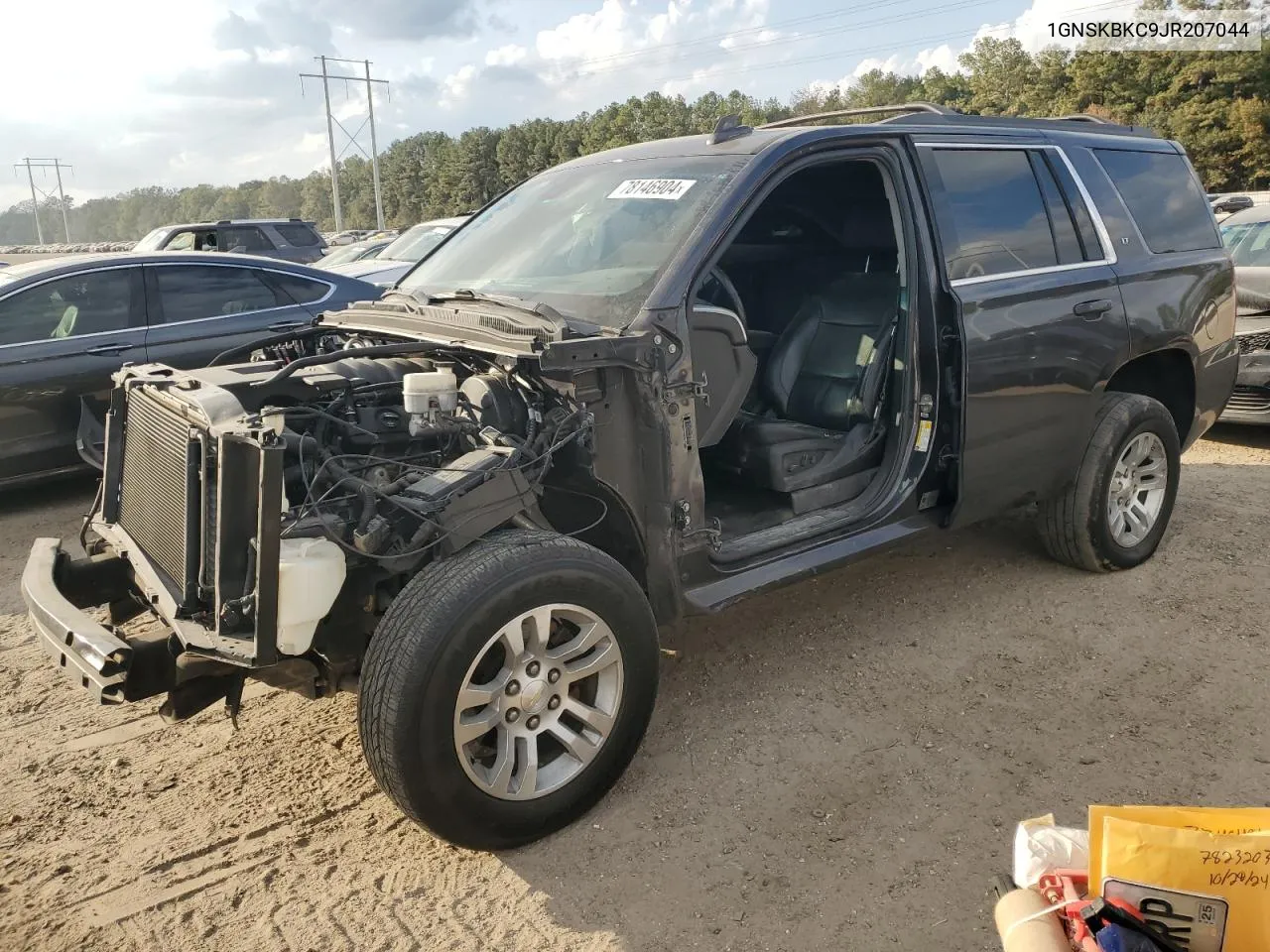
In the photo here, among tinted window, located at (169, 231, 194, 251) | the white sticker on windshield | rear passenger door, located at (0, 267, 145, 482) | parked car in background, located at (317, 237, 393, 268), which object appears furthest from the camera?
tinted window, located at (169, 231, 194, 251)

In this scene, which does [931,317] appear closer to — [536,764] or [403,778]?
[536,764]

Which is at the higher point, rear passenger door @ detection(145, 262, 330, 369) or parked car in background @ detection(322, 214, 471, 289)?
parked car in background @ detection(322, 214, 471, 289)

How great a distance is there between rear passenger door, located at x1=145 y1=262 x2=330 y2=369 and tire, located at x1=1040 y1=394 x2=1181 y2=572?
4733mm

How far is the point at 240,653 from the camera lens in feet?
8.36

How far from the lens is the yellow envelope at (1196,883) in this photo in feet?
6.22

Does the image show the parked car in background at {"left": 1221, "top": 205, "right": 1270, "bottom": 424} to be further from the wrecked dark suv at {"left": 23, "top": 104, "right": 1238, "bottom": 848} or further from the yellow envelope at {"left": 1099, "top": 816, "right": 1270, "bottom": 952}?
the yellow envelope at {"left": 1099, "top": 816, "right": 1270, "bottom": 952}

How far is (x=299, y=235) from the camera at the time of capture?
18.0m

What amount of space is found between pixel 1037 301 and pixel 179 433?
10.9ft

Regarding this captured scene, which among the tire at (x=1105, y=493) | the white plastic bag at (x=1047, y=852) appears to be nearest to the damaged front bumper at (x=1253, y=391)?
the tire at (x=1105, y=493)

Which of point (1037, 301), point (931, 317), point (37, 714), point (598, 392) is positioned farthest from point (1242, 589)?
point (37, 714)

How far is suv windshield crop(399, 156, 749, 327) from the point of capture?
132 inches

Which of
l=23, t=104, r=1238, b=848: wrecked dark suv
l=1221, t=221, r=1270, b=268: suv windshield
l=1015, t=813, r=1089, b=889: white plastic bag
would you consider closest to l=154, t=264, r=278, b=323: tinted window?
l=23, t=104, r=1238, b=848: wrecked dark suv

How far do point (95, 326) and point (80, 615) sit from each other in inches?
159

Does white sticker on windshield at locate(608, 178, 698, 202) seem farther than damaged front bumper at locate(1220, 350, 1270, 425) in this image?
No
